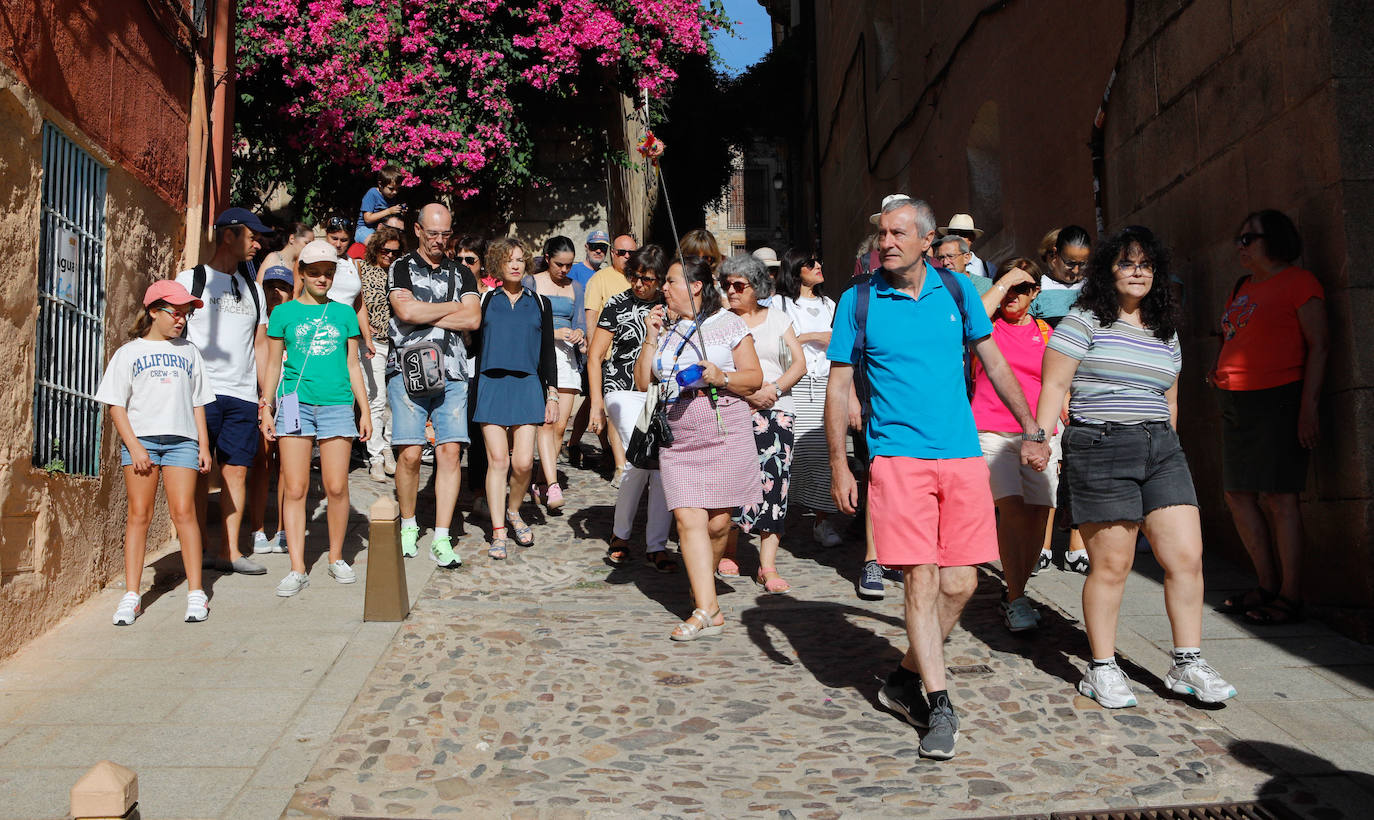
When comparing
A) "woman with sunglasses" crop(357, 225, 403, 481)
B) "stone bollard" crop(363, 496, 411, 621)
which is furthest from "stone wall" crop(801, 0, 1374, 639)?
"woman with sunglasses" crop(357, 225, 403, 481)

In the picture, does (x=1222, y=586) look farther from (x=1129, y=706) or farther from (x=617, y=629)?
(x=617, y=629)

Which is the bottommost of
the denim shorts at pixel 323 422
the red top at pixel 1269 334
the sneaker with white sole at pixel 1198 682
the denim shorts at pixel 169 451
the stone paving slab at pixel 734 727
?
the stone paving slab at pixel 734 727

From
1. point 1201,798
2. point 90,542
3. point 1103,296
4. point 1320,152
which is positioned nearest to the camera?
point 1201,798

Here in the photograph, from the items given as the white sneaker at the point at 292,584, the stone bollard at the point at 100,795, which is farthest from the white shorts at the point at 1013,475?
the stone bollard at the point at 100,795

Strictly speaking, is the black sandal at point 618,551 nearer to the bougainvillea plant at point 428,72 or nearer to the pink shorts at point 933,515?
the pink shorts at point 933,515

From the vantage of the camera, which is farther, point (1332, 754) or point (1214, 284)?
point (1214, 284)

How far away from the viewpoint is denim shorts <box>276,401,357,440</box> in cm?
635

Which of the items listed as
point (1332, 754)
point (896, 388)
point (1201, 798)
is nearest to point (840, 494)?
point (896, 388)

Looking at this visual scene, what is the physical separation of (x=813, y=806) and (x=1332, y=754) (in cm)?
176

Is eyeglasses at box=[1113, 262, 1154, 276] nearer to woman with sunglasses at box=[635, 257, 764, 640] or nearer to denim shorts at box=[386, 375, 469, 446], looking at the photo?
woman with sunglasses at box=[635, 257, 764, 640]

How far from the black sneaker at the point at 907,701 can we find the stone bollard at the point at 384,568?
7.90ft

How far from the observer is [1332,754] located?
3854 millimetres

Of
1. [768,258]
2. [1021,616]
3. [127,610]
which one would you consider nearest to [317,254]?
[127,610]

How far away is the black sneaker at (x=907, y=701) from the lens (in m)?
4.30
